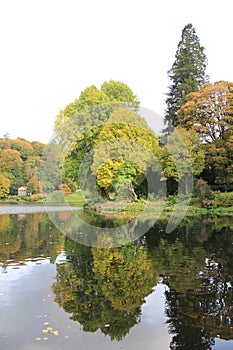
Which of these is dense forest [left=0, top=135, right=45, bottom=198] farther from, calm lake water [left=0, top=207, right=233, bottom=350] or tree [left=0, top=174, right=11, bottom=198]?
calm lake water [left=0, top=207, right=233, bottom=350]

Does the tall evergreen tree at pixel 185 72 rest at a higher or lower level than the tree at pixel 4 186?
higher

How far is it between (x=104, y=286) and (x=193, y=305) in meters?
2.06

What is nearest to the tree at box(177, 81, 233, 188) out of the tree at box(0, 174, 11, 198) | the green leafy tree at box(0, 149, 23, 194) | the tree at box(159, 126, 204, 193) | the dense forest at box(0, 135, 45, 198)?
the tree at box(159, 126, 204, 193)

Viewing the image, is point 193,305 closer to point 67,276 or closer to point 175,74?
point 67,276

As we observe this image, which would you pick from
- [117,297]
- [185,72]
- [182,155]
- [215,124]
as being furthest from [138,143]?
[117,297]

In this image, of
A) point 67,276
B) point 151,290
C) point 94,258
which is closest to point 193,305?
point 151,290

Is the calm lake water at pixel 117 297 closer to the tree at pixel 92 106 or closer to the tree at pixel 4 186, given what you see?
the tree at pixel 92 106

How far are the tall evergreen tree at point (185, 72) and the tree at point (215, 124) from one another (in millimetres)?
8599

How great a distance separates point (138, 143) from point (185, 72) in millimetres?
14843

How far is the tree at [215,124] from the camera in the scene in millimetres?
28234

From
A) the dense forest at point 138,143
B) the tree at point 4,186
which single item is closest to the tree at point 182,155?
the dense forest at point 138,143

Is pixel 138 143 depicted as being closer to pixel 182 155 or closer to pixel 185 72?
pixel 182 155

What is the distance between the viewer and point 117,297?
7.28 metres

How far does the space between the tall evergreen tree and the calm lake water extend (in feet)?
96.2
